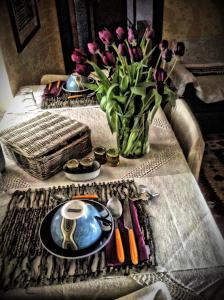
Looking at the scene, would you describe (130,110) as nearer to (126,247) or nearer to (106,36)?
(106,36)

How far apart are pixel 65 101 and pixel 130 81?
709 mm

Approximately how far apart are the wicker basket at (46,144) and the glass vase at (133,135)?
0.47 ft

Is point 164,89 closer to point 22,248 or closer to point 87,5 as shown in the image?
point 22,248

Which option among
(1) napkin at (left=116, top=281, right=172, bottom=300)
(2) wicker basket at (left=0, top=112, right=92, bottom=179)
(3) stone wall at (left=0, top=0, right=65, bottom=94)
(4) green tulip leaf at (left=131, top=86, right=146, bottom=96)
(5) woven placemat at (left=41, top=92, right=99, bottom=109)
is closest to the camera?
(1) napkin at (left=116, top=281, right=172, bottom=300)

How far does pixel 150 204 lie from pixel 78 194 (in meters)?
0.24

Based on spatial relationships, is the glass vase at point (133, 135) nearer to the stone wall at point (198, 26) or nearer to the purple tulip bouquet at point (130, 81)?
the purple tulip bouquet at point (130, 81)

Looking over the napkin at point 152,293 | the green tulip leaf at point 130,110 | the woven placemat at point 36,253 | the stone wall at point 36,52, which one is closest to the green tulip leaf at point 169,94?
the green tulip leaf at point 130,110

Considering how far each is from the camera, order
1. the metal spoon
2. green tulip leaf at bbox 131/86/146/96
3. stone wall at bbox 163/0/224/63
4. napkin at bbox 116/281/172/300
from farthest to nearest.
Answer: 1. stone wall at bbox 163/0/224/63
2. green tulip leaf at bbox 131/86/146/96
3. the metal spoon
4. napkin at bbox 116/281/172/300

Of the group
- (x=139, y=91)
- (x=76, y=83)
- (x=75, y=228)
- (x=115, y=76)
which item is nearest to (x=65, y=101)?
(x=76, y=83)

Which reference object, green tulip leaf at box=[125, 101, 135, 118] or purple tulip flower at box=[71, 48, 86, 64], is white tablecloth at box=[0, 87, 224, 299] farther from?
purple tulip flower at box=[71, 48, 86, 64]

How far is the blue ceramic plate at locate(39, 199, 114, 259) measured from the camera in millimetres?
691

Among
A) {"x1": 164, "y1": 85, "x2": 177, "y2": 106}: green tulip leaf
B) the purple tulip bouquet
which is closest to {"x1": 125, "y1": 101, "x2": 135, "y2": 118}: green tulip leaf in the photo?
the purple tulip bouquet

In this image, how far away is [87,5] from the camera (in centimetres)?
294

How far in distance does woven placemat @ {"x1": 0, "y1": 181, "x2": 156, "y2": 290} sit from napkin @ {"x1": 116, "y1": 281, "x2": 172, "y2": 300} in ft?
0.15
